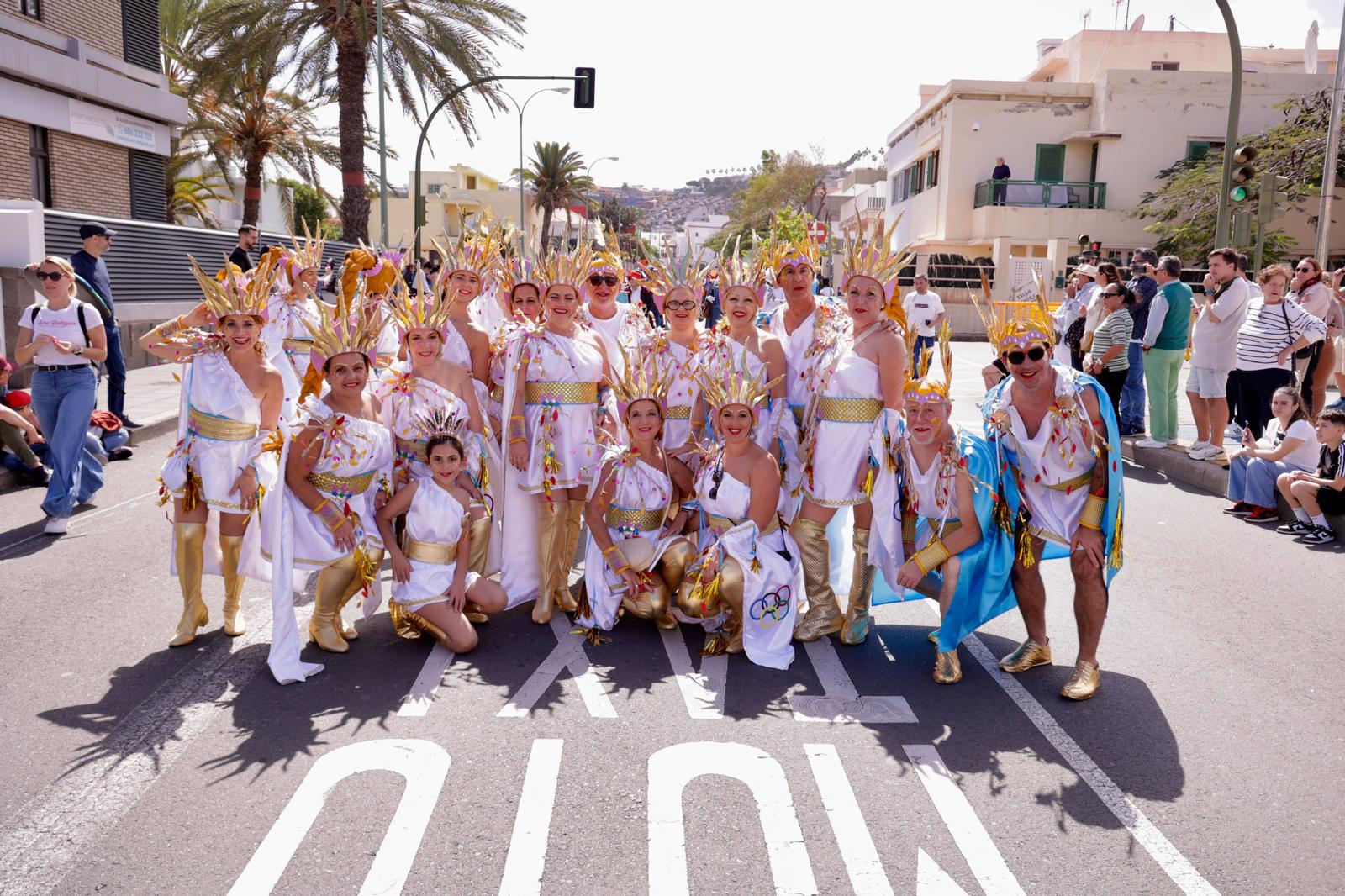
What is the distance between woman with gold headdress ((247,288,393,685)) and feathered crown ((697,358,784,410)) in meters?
1.65

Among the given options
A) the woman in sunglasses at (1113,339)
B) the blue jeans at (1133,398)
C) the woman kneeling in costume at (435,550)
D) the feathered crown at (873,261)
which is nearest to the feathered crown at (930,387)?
the feathered crown at (873,261)

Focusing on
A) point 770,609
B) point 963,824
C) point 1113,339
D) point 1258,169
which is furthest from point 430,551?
point 1258,169

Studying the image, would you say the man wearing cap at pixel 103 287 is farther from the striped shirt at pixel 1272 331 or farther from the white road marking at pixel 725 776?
the striped shirt at pixel 1272 331

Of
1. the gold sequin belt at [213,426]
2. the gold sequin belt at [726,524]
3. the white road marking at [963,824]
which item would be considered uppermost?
the gold sequin belt at [213,426]

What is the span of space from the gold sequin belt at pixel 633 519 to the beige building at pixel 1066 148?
28.8 meters

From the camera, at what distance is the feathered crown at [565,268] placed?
609 cm

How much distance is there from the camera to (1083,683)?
15.5 ft

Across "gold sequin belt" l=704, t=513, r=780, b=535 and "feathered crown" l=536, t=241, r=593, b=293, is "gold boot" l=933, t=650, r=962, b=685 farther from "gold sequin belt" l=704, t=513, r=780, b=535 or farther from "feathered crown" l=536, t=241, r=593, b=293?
"feathered crown" l=536, t=241, r=593, b=293

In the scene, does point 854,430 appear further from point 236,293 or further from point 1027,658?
point 236,293

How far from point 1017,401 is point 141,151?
75.2 ft

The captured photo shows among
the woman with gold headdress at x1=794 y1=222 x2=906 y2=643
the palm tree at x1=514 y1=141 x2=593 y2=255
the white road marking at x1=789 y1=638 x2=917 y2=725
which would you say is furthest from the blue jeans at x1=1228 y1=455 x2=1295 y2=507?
the palm tree at x1=514 y1=141 x2=593 y2=255

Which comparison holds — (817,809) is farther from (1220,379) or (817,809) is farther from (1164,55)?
(1164,55)

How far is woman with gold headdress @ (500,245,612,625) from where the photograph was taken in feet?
18.8

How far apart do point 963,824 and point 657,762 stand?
1.13 m
